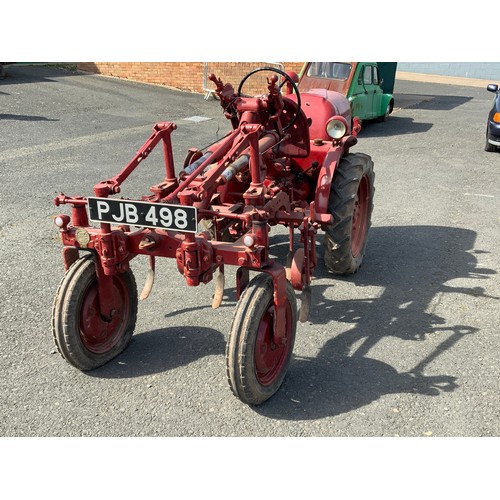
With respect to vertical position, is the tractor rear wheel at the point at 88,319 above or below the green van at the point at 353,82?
below

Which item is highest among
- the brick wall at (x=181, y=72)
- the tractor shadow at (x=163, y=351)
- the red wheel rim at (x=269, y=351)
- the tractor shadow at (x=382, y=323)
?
the brick wall at (x=181, y=72)

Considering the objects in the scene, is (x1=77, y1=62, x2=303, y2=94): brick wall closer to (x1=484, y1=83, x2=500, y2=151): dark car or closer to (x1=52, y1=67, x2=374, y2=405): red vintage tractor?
(x1=484, y1=83, x2=500, y2=151): dark car

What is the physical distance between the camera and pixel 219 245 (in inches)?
136

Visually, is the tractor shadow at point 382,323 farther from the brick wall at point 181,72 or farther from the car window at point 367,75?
the brick wall at point 181,72

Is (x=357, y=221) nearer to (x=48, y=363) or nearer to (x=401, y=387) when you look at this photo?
(x=401, y=387)

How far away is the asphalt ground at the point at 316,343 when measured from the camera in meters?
3.35

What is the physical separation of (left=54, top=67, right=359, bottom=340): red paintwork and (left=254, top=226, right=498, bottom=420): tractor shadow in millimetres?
467

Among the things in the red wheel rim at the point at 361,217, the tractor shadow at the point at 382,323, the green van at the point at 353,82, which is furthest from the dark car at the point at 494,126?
the red wheel rim at the point at 361,217

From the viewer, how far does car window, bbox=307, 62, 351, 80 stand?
12.5m

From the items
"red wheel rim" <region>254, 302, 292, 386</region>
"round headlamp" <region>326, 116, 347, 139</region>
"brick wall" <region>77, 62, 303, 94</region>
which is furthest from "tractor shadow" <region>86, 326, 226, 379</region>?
"brick wall" <region>77, 62, 303, 94</region>

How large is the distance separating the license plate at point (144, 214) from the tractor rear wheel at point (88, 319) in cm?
47

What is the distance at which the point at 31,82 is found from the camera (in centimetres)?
1708

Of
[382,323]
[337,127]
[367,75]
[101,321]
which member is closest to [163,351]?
[101,321]

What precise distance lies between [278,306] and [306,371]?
732 millimetres
